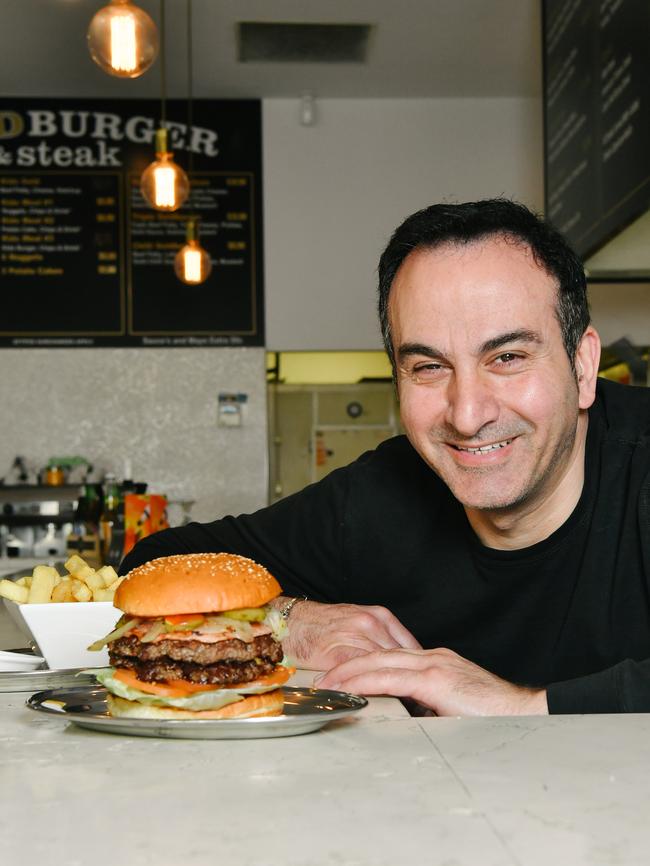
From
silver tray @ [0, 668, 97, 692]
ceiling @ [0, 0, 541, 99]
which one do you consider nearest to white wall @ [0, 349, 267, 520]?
ceiling @ [0, 0, 541, 99]

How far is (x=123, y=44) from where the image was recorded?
2844 mm

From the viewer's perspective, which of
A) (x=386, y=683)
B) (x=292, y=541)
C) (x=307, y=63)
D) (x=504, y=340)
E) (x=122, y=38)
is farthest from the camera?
(x=307, y=63)

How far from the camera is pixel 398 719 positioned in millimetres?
1051

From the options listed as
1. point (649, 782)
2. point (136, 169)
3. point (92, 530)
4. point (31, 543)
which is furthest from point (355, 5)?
point (649, 782)

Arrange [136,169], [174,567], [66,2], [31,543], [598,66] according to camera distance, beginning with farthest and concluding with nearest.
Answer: [136,169], [31,543], [66,2], [598,66], [174,567]

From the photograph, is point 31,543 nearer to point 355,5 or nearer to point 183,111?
point 183,111

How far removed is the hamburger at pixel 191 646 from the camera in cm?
101

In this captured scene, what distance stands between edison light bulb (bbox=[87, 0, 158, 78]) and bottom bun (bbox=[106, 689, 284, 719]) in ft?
7.36

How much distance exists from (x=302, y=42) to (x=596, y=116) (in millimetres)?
2228

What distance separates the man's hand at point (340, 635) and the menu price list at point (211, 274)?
423 cm

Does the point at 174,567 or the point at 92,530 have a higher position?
the point at 174,567

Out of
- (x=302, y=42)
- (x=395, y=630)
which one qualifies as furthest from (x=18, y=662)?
(x=302, y=42)

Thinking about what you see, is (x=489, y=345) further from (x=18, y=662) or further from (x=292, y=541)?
(x=18, y=662)

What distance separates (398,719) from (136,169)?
5056 millimetres
